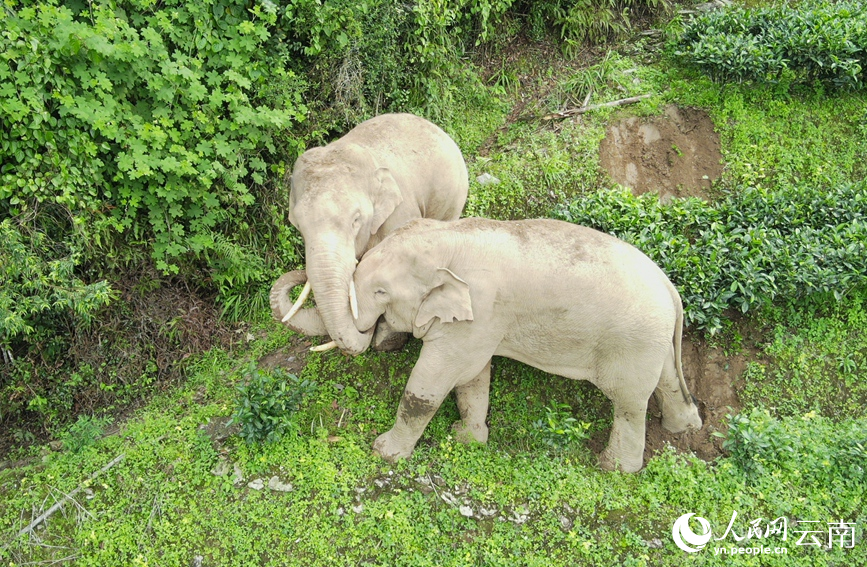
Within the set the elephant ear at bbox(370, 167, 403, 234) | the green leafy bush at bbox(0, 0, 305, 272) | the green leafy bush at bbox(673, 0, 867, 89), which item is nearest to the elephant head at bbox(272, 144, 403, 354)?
the elephant ear at bbox(370, 167, 403, 234)

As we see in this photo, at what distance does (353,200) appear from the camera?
4.87 metres

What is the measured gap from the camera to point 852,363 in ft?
20.5

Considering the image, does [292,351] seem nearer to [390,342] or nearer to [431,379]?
[390,342]

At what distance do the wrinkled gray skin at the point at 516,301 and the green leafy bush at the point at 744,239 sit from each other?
125cm

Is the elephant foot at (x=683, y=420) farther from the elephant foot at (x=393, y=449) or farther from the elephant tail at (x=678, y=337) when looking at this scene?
the elephant foot at (x=393, y=449)

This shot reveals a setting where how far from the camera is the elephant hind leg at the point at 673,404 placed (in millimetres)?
5418

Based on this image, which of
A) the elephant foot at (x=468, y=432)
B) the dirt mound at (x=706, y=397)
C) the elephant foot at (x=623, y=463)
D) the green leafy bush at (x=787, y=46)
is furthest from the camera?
the green leafy bush at (x=787, y=46)

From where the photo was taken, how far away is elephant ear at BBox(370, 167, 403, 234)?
204 inches

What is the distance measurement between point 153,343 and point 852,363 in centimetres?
634

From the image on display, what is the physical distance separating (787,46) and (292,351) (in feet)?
22.5

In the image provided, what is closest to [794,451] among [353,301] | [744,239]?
[744,239]

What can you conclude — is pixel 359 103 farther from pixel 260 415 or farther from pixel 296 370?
pixel 260 415

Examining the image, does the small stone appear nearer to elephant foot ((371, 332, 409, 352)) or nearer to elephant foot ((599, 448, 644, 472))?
elephant foot ((371, 332, 409, 352))

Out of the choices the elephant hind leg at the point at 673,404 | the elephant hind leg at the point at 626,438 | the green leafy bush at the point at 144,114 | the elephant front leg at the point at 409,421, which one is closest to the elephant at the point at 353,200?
the elephant front leg at the point at 409,421
